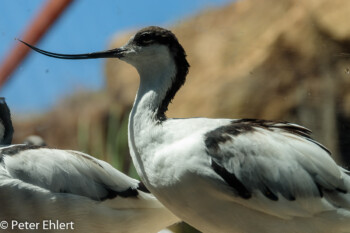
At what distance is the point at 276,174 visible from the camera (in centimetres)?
380

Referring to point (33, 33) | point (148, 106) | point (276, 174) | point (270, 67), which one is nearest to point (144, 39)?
point (148, 106)

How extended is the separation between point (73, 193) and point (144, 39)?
1.13 m

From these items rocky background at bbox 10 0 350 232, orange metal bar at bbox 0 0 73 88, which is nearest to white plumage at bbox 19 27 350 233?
orange metal bar at bbox 0 0 73 88

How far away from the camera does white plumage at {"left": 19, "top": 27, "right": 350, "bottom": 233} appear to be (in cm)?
373

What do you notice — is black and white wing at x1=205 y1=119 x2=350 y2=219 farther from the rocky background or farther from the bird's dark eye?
the rocky background

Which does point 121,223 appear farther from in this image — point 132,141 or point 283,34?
point 283,34

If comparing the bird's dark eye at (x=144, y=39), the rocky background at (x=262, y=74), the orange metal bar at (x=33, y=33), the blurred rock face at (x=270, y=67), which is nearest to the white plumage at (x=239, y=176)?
the bird's dark eye at (x=144, y=39)

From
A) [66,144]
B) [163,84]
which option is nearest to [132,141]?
[163,84]

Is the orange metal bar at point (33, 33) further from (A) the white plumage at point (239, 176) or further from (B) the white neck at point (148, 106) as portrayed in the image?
(A) the white plumage at point (239, 176)

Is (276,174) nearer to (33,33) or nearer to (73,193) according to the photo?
(73,193)

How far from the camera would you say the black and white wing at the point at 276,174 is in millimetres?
3750

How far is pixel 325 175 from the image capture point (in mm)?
3828

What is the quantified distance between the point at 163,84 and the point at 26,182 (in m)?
1.10

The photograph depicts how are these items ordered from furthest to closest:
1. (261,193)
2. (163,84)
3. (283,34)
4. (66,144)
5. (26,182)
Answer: (66,144) → (283,34) → (26,182) → (163,84) → (261,193)
